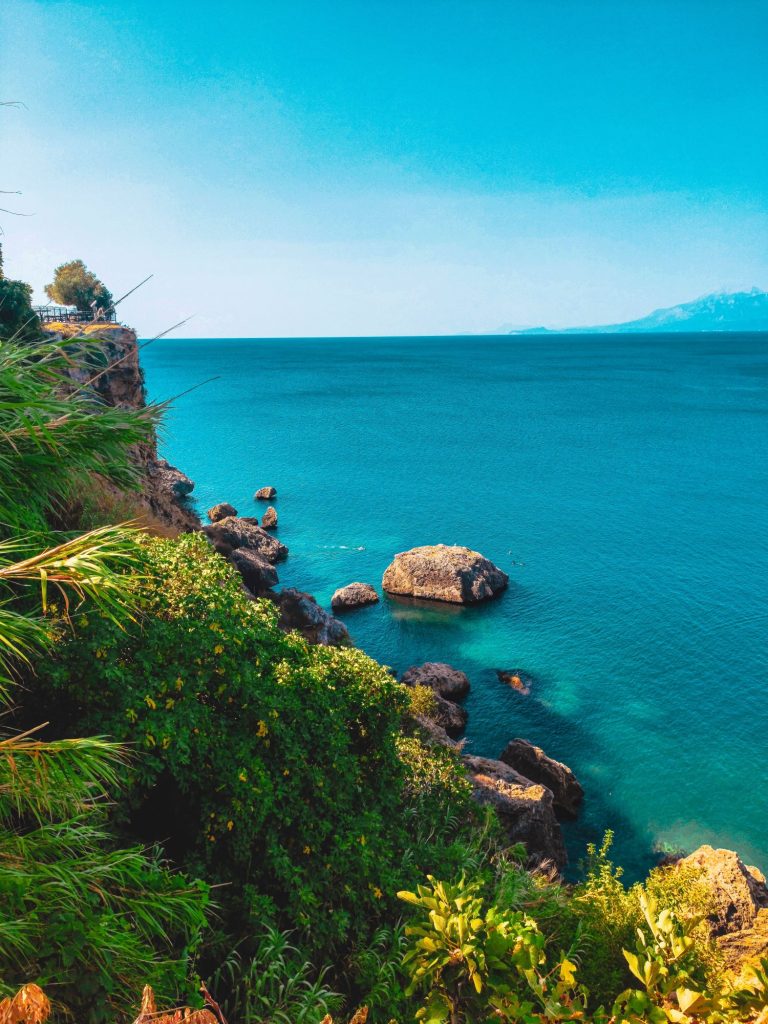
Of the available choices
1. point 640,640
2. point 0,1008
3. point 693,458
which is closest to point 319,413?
point 693,458

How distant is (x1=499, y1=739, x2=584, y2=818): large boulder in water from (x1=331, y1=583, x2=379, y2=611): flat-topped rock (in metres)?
19.8

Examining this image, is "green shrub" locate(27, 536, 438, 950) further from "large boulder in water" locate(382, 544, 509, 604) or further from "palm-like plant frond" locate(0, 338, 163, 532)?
"large boulder in water" locate(382, 544, 509, 604)

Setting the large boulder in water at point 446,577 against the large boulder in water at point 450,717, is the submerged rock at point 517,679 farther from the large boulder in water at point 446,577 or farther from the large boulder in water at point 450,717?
the large boulder in water at point 446,577

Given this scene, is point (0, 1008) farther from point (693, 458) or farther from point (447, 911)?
point (693, 458)

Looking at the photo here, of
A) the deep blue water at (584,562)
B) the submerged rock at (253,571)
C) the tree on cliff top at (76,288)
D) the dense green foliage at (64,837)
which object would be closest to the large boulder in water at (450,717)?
the deep blue water at (584,562)

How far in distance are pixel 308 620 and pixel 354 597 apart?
1080 centimetres

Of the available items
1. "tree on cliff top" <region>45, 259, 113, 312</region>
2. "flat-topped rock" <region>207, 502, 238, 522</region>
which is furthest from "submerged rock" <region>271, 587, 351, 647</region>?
"tree on cliff top" <region>45, 259, 113, 312</region>

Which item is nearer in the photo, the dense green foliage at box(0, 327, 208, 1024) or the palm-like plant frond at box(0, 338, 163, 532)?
the dense green foliage at box(0, 327, 208, 1024)

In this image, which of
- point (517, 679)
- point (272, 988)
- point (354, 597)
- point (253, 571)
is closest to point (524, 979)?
point (272, 988)

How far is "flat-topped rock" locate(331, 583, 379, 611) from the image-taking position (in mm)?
47062

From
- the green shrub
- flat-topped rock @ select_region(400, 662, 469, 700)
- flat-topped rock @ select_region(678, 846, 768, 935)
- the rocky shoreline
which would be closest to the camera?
the green shrub

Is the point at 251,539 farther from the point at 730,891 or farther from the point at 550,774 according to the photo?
the point at 730,891

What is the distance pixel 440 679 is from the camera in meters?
36.2

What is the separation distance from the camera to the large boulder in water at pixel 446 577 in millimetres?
48219
